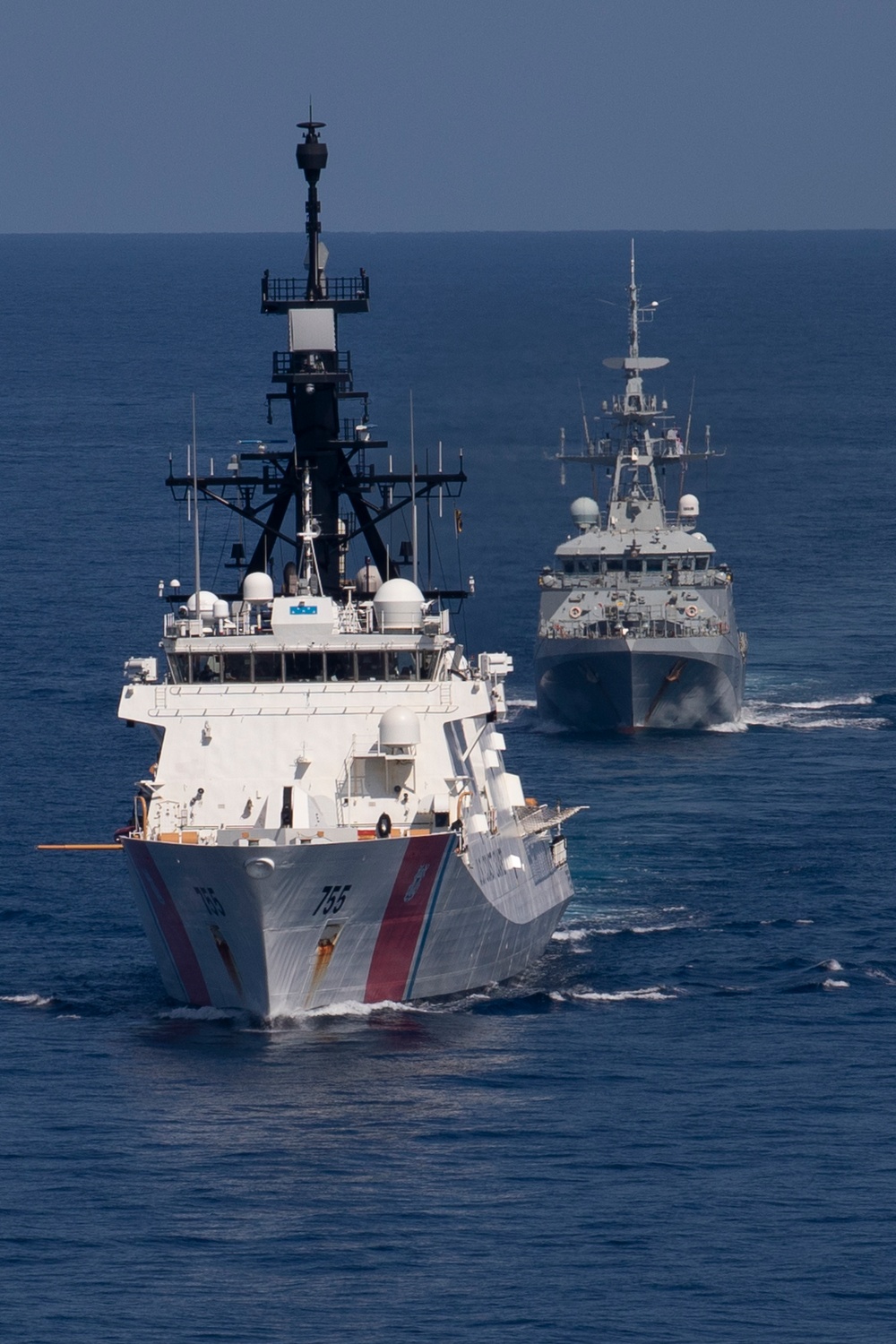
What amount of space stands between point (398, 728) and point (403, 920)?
12.5 feet

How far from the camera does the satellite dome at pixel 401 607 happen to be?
55.2 metres

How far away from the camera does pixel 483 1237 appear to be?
40562 mm

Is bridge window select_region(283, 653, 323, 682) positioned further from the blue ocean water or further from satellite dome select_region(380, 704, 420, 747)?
the blue ocean water

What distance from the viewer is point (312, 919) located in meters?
49.7

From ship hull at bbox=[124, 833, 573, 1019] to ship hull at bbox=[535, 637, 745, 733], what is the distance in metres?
36.4

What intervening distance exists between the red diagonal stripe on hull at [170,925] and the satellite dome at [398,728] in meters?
5.20

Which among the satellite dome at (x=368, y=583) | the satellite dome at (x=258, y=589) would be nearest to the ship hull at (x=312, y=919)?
the satellite dome at (x=258, y=589)

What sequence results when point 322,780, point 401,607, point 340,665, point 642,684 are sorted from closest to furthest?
point 322,780, point 340,665, point 401,607, point 642,684

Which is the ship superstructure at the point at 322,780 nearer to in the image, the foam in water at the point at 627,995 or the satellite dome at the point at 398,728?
the satellite dome at the point at 398,728

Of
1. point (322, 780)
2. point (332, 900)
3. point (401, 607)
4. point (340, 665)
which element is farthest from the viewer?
point (401, 607)

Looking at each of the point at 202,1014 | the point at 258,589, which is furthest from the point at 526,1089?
the point at 258,589

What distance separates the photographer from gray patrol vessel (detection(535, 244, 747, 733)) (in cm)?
8981

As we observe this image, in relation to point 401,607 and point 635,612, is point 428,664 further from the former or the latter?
point 635,612

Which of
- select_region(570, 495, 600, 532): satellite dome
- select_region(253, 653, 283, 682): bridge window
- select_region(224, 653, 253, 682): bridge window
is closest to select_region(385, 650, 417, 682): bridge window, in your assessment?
select_region(253, 653, 283, 682): bridge window
